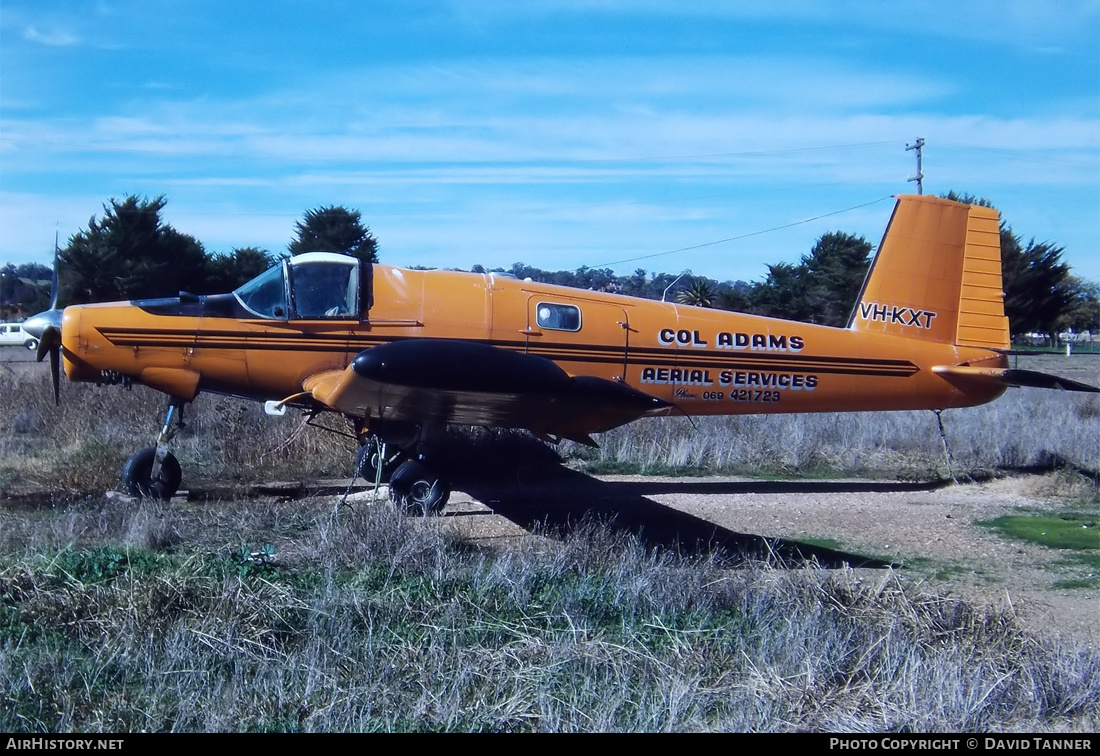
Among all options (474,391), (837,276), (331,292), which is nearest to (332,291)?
(331,292)

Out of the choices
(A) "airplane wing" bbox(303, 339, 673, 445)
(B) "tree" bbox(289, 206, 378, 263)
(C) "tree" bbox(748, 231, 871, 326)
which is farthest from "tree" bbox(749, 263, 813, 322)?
(A) "airplane wing" bbox(303, 339, 673, 445)

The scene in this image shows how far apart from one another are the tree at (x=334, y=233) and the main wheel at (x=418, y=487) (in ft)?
65.3

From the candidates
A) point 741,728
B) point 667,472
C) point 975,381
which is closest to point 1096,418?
point 975,381

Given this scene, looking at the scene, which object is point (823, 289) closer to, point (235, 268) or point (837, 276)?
point (837, 276)

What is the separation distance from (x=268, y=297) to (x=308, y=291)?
416 millimetres

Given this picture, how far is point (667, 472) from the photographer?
12289mm

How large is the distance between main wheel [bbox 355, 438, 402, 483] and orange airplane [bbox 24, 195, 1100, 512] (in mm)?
27

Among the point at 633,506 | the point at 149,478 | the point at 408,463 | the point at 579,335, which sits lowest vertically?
the point at 633,506

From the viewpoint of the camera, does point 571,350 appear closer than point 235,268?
Yes

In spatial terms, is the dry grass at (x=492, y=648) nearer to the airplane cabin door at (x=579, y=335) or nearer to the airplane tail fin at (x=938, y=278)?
the airplane cabin door at (x=579, y=335)

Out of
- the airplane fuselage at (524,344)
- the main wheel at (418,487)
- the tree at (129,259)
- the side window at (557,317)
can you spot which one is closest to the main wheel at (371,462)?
the main wheel at (418,487)

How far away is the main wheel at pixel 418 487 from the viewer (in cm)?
886

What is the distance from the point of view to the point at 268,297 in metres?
9.08

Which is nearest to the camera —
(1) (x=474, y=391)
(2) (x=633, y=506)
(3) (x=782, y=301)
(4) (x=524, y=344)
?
(1) (x=474, y=391)
